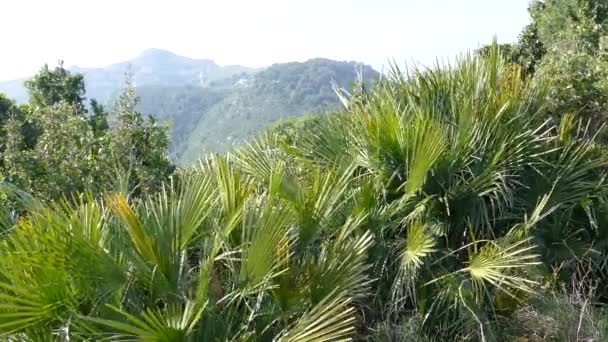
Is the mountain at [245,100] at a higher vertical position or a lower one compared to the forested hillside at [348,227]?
lower

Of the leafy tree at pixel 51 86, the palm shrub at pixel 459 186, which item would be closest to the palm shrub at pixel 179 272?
the palm shrub at pixel 459 186

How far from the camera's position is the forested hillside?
329 centimetres

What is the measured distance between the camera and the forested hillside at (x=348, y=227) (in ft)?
10.8

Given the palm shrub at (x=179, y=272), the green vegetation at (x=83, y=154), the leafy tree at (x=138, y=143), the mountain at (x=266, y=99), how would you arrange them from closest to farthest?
the palm shrub at (x=179, y=272) → the green vegetation at (x=83, y=154) → the leafy tree at (x=138, y=143) → the mountain at (x=266, y=99)

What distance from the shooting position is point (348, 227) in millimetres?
4141

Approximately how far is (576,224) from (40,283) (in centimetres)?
444

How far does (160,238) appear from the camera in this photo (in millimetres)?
3521

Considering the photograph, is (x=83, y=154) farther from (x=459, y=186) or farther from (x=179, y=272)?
(x=459, y=186)

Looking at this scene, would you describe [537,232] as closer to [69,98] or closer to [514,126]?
[514,126]

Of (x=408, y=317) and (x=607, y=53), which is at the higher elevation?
(x=607, y=53)

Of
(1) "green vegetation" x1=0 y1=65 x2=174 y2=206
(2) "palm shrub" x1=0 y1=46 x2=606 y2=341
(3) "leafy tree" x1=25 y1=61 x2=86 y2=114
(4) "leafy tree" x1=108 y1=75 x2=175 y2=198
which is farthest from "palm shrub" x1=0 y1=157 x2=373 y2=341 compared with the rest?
(3) "leafy tree" x1=25 y1=61 x2=86 y2=114

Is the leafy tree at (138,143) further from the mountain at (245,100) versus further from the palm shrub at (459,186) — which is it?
the mountain at (245,100)

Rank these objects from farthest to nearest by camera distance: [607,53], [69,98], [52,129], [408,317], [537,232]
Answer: [69,98] → [607,53] → [52,129] → [537,232] → [408,317]

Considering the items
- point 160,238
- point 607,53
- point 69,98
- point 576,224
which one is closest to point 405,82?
point 576,224
